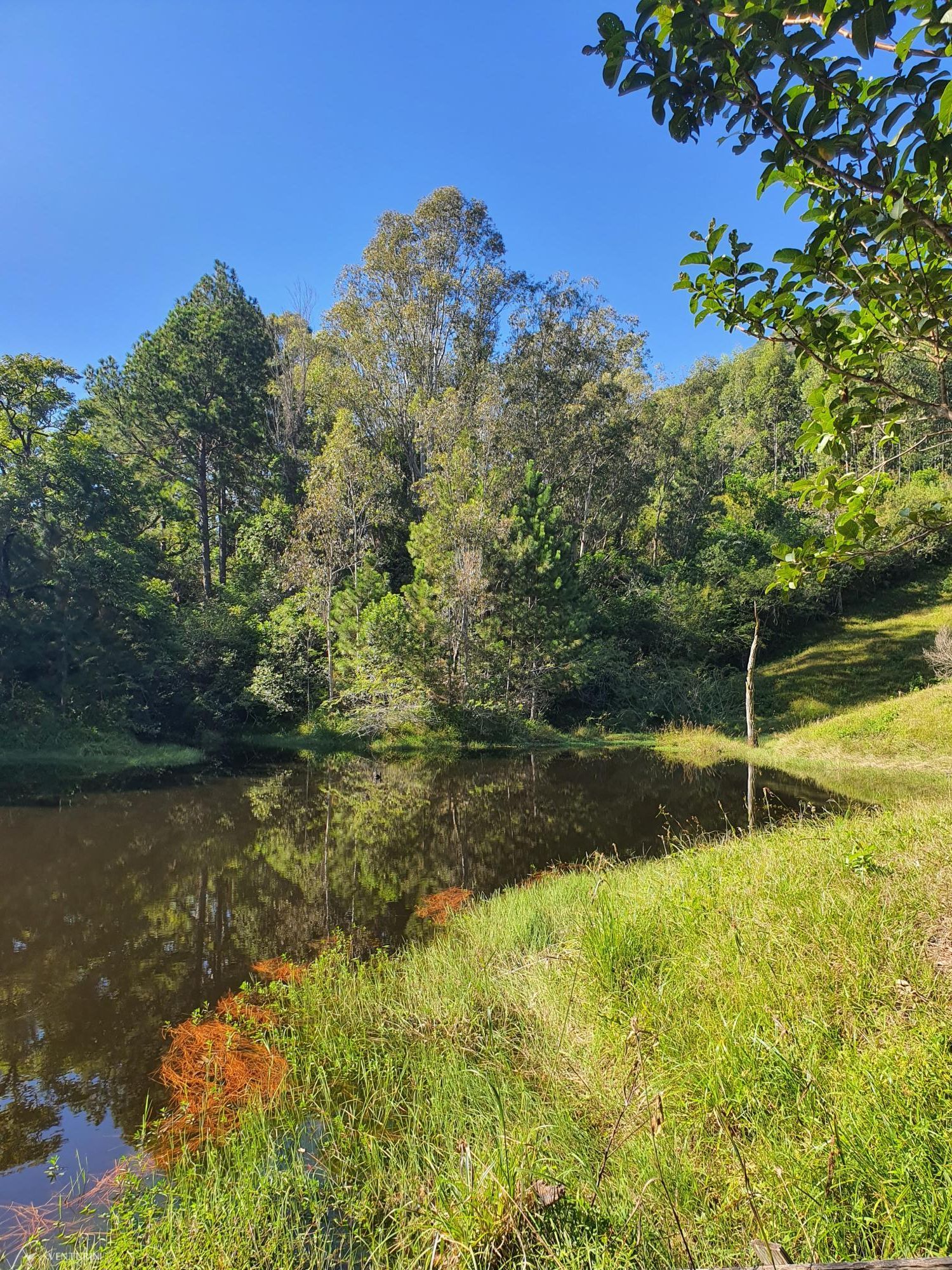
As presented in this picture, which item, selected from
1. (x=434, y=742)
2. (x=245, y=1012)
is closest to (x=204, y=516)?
(x=434, y=742)

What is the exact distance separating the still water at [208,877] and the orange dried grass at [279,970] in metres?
0.17

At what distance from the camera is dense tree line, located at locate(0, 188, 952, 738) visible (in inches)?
841

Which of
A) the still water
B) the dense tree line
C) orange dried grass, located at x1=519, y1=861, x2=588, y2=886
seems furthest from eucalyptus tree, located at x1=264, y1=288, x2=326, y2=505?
orange dried grass, located at x1=519, y1=861, x2=588, y2=886

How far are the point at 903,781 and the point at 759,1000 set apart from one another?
12634mm

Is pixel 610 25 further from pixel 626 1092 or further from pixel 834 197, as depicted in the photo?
pixel 626 1092

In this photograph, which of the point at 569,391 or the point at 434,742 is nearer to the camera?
the point at 434,742

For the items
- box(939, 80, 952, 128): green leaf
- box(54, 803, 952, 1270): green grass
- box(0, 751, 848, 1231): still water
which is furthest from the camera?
box(0, 751, 848, 1231): still water

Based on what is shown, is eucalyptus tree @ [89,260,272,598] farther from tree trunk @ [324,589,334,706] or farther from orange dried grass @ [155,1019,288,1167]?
orange dried grass @ [155,1019,288,1167]

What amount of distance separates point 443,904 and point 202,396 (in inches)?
1090

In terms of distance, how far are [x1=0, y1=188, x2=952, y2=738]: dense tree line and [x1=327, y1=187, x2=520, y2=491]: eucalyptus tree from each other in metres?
0.11

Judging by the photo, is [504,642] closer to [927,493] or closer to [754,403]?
[927,493]

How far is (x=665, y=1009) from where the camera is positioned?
A: 3.68m

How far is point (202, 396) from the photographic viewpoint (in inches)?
1113

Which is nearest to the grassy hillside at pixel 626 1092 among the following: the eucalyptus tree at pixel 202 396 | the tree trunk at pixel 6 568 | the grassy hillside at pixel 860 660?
the grassy hillside at pixel 860 660
